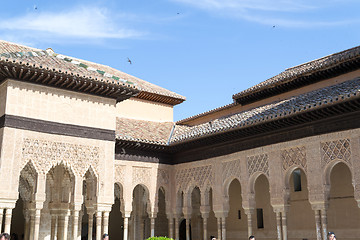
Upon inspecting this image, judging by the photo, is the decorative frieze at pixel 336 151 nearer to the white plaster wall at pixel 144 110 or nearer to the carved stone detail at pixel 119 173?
the carved stone detail at pixel 119 173

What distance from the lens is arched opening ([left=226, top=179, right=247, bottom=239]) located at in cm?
1634

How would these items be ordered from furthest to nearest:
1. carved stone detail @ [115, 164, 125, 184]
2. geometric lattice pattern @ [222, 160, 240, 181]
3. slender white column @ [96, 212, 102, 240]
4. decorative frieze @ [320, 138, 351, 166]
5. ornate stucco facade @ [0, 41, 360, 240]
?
1. carved stone detail @ [115, 164, 125, 184]
2. geometric lattice pattern @ [222, 160, 240, 181]
3. slender white column @ [96, 212, 102, 240]
4. ornate stucco facade @ [0, 41, 360, 240]
5. decorative frieze @ [320, 138, 351, 166]

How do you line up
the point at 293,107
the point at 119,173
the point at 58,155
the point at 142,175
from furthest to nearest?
1. the point at 142,175
2. the point at 119,173
3. the point at 58,155
4. the point at 293,107

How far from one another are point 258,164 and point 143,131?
4.72 meters

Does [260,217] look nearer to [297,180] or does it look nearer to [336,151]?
[297,180]

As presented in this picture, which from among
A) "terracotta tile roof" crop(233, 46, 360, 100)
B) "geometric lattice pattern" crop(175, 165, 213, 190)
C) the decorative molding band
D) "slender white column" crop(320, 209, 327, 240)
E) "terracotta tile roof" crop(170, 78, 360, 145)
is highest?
"terracotta tile roof" crop(233, 46, 360, 100)

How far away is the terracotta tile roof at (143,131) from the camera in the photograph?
1386 centimetres

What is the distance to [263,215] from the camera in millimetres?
15508

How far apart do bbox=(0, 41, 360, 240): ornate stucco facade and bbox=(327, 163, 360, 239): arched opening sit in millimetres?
31

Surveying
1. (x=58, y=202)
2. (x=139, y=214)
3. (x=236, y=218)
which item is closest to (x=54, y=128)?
(x=58, y=202)

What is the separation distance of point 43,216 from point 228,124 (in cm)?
616

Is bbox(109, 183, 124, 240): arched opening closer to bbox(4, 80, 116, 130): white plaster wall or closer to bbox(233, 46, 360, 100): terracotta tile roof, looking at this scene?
bbox(233, 46, 360, 100): terracotta tile roof

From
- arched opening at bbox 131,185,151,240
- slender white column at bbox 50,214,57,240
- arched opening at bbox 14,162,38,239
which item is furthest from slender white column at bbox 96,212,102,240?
arched opening at bbox 131,185,151,240

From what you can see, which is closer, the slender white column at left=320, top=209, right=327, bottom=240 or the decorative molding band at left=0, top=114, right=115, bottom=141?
the slender white column at left=320, top=209, right=327, bottom=240
